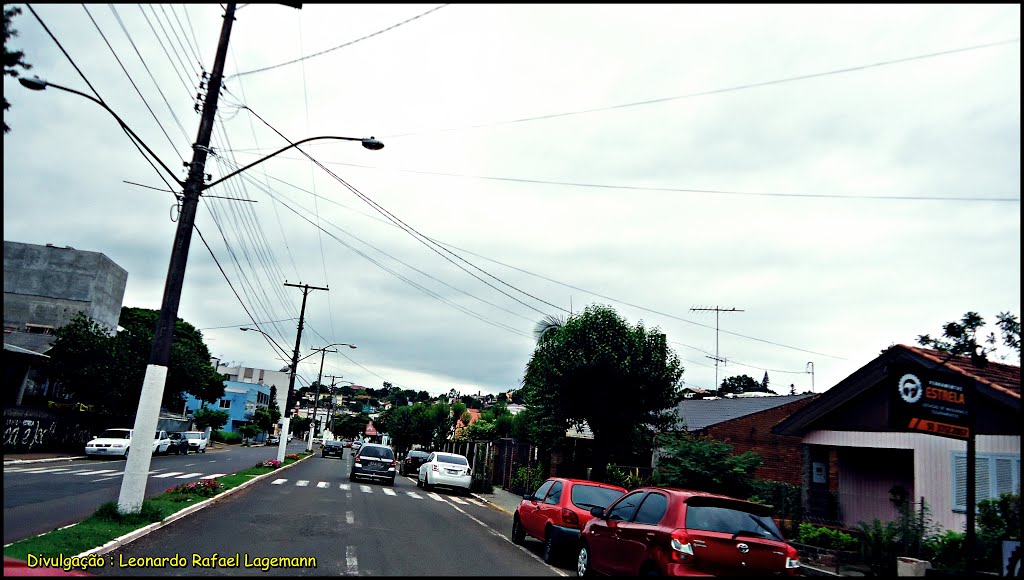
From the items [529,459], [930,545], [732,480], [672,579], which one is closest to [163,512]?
[672,579]

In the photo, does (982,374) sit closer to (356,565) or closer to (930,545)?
(930,545)

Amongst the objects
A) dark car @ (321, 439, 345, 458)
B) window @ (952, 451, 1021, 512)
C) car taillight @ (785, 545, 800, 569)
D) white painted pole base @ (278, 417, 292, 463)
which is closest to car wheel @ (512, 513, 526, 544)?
car taillight @ (785, 545, 800, 569)

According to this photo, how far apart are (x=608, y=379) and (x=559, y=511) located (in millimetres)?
9237

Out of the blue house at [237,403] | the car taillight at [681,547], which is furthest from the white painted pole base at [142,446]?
the blue house at [237,403]

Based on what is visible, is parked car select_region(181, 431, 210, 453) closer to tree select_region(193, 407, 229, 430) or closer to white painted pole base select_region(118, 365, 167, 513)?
tree select_region(193, 407, 229, 430)

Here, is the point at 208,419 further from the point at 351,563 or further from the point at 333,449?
the point at 351,563

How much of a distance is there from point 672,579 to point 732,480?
8.52 meters

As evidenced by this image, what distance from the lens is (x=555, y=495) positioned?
13.5m

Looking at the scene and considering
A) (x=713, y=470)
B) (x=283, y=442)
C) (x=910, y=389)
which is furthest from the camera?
(x=283, y=442)

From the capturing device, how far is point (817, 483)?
1766 centimetres

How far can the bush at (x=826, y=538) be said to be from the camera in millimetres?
13477

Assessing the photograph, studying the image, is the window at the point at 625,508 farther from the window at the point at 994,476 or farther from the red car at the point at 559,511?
the window at the point at 994,476

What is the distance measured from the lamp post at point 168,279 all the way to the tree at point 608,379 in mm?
9990

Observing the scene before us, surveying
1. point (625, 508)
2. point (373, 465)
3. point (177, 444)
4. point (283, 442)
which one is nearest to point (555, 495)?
point (625, 508)
